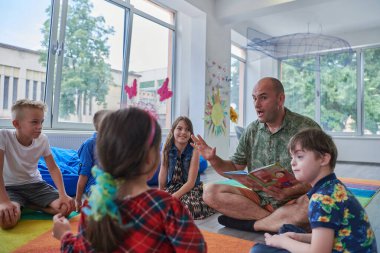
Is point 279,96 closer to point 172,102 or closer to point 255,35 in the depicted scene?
point 255,35

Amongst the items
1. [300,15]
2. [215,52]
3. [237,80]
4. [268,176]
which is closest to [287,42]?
[215,52]

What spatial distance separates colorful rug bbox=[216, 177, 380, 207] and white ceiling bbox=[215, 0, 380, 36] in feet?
7.92

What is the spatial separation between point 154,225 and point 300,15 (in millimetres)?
5544

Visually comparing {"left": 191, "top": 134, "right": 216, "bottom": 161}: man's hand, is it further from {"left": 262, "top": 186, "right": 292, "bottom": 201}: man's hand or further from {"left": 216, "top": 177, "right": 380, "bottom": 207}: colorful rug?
{"left": 216, "top": 177, "right": 380, "bottom": 207}: colorful rug

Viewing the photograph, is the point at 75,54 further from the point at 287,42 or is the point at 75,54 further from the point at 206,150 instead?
the point at 287,42

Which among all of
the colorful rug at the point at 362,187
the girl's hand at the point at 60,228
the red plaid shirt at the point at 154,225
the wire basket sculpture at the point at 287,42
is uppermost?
the wire basket sculpture at the point at 287,42

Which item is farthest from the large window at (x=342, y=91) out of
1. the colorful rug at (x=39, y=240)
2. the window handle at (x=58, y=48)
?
the colorful rug at (x=39, y=240)

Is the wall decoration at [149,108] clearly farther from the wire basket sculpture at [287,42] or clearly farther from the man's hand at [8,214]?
the wire basket sculpture at [287,42]

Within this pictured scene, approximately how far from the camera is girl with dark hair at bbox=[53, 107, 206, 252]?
64 centimetres

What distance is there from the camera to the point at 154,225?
0.66 metres

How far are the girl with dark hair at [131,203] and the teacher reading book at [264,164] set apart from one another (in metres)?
1.04

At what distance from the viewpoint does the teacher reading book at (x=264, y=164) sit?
5.74ft

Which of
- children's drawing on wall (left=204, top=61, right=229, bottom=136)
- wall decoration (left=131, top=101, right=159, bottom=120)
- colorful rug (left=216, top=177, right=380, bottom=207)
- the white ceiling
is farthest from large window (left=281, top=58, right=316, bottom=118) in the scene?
wall decoration (left=131, top=101, right=159, bottom=120)

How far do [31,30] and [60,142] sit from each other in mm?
1193
